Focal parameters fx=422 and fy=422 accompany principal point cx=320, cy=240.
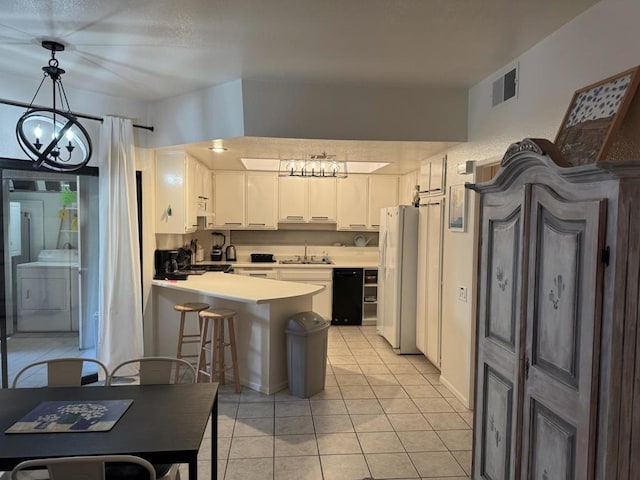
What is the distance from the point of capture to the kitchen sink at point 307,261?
640 centimetres

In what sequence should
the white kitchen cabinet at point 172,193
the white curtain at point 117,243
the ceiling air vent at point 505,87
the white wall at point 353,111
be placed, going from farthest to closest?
the white kitchen cabinet at point 172,193, the white curtain at point 117,243, the white wall at point 353,111, the ceiling air vent at point 505,87

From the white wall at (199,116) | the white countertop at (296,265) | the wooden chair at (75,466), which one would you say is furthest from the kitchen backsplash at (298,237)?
the wooden chair at (75,466)

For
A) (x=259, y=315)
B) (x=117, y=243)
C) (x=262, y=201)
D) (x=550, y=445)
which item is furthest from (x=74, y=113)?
(x=550, y=445)

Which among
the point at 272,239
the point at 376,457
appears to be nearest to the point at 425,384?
the point at 376,457

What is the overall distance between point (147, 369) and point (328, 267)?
389 centimetres

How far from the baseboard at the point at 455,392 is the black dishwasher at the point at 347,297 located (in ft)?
7.09

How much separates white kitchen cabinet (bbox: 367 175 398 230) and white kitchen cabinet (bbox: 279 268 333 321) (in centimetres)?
114

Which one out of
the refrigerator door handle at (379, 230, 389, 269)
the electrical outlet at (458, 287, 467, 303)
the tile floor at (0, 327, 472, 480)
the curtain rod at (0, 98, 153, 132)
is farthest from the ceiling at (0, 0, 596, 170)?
the tile floor at (0, 327, 472, 480)

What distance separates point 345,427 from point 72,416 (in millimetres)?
1976

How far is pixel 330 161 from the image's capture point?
472 cm

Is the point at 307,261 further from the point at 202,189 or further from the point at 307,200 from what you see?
the point at 202,189

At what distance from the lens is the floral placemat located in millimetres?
1759

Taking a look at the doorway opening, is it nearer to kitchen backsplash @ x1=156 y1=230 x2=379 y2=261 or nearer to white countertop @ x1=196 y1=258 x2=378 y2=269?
white countertop @ x1=196 y1=258 x2=378 y2=269

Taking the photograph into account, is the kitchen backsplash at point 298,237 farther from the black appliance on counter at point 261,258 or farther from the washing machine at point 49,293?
the washing machine at point 49,293
